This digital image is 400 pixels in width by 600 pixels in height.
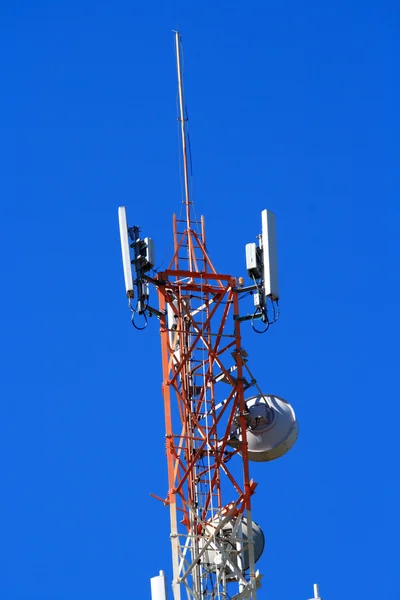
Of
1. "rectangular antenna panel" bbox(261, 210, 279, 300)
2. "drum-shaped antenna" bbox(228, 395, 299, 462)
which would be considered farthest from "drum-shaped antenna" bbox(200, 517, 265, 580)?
"rectangular antenna panel" bbox(261, 210, 279, 300)

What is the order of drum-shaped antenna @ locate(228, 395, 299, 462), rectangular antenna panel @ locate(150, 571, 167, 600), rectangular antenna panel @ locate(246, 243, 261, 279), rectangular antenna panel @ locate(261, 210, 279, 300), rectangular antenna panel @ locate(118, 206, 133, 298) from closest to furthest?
rectangular antenna panel @ locate(150, 571, 167, 600) → rectangular antenna panel @ locate(118, 206, 133, 298) → rectangular antenna panel @ locate(261, 210, 279, 300) → rectangular antenna panel @ locate(246, 243, 261, 279) → drum-shaped antenna @ locate(228, 395, 299, 462)

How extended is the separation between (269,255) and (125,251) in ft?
16.1

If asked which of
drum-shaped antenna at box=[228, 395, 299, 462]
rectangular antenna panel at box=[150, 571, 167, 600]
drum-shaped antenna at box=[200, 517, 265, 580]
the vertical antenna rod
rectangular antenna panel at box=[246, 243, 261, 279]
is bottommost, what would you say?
rectangular antenna panel at box=[150, 571, 167, 600]

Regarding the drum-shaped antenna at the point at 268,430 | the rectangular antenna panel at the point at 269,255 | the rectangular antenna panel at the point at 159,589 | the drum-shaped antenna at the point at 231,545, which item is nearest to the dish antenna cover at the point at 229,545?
the drum-shaped antenna at the point at 231,545

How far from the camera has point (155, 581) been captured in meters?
64.9

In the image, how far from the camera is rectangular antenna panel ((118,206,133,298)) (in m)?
75.6

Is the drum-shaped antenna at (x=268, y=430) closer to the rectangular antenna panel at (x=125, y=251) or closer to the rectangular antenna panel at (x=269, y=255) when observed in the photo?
the rectangular antenna panel at (x=269, y=255)

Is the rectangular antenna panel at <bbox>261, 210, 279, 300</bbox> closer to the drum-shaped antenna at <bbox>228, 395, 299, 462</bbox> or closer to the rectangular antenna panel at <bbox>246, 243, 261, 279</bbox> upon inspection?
the rectangular antenna panel at <bbox>246, 243, 261, 279</bbox>

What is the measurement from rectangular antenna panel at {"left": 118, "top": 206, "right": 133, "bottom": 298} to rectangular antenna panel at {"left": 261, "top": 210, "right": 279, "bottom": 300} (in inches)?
182

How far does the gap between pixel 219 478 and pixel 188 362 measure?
13.5 ft

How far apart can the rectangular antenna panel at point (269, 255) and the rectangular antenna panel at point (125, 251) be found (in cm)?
462

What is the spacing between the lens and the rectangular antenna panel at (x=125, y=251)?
75.6 metres

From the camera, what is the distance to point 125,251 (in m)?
76.1

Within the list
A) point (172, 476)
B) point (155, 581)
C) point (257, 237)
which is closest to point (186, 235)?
point (257, 237)
